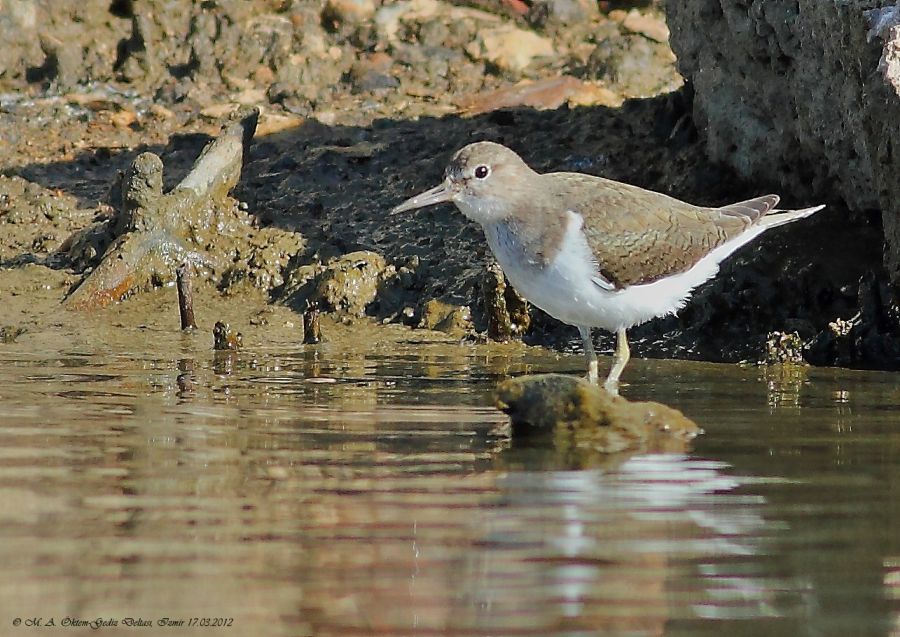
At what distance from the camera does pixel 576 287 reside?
22.7ft

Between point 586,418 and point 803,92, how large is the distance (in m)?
3.16

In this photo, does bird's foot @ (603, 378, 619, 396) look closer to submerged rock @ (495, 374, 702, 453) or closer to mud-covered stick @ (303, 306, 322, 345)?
submerged rock @ (495, 374, 702, 453)

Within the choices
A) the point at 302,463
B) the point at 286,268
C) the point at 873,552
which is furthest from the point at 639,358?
the point at 873,552

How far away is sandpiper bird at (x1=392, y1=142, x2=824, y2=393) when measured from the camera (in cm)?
699

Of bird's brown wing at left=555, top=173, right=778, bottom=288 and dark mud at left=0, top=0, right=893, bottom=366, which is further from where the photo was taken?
dark mud at left=0, top=0, right=893, bottom=366

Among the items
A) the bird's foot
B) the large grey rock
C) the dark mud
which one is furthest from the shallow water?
the dark mud

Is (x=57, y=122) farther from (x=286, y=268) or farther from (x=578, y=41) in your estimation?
(x=578, y=41)

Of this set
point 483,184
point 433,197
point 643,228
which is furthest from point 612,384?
point 433,197

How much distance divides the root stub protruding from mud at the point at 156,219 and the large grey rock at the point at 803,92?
3161 mm

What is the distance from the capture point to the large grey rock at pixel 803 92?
728 centimetres

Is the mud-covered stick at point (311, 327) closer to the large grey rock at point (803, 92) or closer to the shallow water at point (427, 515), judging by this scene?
the shallow water at point (427, 515)

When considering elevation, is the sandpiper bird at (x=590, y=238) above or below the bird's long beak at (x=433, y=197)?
below

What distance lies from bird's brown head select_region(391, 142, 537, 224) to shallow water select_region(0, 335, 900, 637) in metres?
0.96

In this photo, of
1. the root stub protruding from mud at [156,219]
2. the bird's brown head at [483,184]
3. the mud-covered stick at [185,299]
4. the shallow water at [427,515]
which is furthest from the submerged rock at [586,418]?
the root stub protruding from mud at [156,219]
